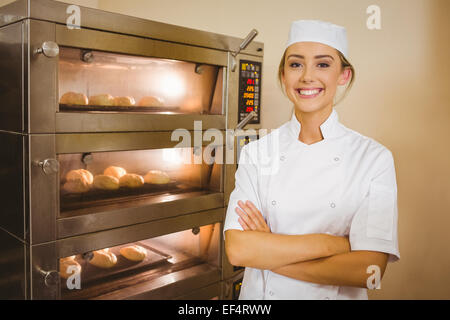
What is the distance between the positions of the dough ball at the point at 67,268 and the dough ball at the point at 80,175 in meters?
0.31

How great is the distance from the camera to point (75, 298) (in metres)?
1.52

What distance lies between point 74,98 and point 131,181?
0.42 meters

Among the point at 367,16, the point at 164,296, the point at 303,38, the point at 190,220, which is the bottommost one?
the point at 164,296

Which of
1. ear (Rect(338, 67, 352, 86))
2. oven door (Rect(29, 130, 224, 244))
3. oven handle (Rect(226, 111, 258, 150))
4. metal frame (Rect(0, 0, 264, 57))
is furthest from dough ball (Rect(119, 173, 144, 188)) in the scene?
ear (Rect(338, 67, 352, 86))

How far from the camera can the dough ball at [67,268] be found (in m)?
1.49

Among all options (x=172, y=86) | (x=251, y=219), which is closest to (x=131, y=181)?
(x=172, y=86)

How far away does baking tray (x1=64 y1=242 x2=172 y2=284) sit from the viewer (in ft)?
5.15

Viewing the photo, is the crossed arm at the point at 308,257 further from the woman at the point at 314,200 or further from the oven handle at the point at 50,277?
the oven handle at the point at 50,277

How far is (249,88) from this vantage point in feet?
6.61

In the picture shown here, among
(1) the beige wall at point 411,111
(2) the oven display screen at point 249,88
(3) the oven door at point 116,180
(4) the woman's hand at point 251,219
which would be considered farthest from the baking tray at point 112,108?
(1) the beige wall at point 411,111

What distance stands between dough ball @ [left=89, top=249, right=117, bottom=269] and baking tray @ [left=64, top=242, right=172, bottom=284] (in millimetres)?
15

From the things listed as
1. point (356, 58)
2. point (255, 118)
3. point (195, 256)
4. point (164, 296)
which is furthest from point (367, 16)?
point (164, 296)

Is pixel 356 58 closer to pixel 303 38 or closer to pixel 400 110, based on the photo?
pixel 400 110

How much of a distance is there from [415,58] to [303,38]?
0.89m
